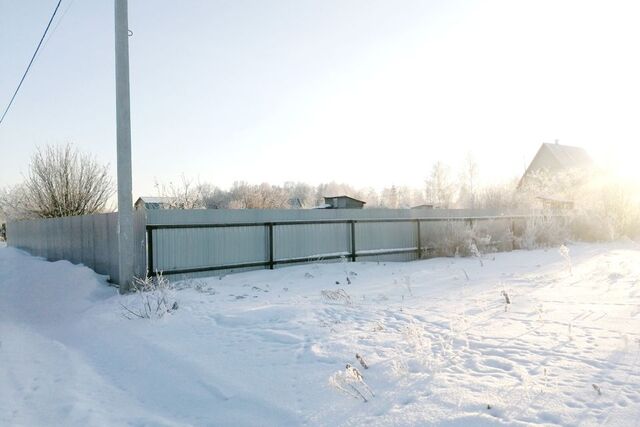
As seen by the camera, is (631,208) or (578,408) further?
(631,208)

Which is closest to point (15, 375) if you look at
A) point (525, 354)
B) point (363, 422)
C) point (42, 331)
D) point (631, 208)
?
point (42, 331)

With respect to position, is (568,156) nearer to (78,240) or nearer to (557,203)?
(557,203)

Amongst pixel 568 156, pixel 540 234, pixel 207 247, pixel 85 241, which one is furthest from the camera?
pixel 568 156

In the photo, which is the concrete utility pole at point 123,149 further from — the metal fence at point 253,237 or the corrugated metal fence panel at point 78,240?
the corrugated metal fence panel at point 78,240

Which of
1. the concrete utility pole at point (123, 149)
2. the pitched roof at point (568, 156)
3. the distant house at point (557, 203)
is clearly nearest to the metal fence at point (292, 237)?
the concrete utility pole at point (123, 149)

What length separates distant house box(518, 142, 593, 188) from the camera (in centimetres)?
3969

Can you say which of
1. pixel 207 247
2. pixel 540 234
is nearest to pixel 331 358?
pixel 207 247

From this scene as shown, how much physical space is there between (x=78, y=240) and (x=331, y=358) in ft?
34.0

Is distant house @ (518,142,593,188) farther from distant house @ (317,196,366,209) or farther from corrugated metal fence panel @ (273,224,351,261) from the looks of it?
corrugated metal fence panel @ (273,224,351,261)

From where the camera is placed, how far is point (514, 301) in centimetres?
675

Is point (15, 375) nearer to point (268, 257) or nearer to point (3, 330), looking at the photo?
point (3, 330)

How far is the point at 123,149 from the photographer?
812 centimetres

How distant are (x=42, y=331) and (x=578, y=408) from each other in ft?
23.0

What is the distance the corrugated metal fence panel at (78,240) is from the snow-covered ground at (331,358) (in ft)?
5.86
